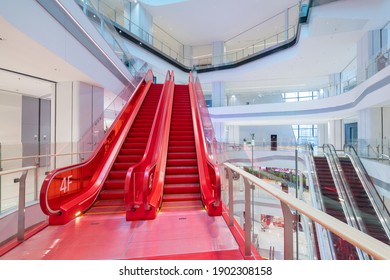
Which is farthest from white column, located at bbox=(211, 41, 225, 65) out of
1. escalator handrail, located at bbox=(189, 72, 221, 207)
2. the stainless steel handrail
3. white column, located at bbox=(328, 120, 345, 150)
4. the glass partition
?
the stainless steel handrail

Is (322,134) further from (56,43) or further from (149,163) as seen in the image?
(56,43)

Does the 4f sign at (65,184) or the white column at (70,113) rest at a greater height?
the white column at (70,113)

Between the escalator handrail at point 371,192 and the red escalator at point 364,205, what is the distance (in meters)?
0.08

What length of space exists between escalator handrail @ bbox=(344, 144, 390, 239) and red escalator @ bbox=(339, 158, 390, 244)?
0.28 feet

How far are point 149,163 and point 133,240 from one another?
1990mm

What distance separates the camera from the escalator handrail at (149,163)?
327 cm

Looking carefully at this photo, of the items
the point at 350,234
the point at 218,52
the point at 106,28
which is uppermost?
the point at 218,52

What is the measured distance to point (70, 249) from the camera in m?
2.38

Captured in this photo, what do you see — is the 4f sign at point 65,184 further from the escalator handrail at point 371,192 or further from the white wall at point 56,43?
the escalator handrail at point 371,192

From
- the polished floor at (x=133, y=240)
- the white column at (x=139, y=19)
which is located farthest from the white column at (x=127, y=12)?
the polished floor at (x=133, y=240)

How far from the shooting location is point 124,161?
505 centimetres

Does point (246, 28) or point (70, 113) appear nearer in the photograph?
point (70, 113)

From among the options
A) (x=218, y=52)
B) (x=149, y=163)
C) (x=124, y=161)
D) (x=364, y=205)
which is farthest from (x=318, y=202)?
(x=218, y=52)

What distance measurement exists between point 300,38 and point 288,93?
41.4ft
